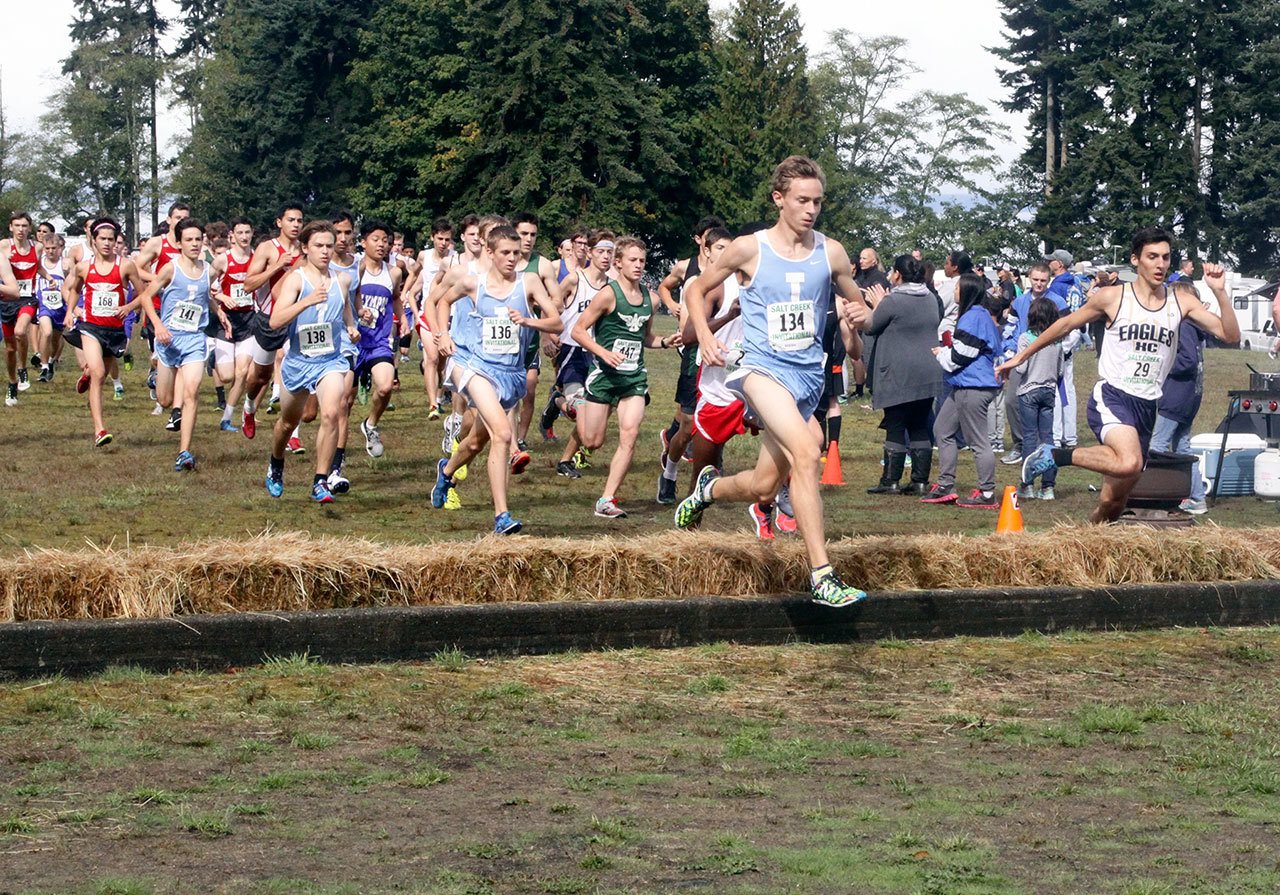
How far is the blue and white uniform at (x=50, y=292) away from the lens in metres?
25.5

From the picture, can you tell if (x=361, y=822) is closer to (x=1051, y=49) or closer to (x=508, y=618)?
(x=508, y=618)

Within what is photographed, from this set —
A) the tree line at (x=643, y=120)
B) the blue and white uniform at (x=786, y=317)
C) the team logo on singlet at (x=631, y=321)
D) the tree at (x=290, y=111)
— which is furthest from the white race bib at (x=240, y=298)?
the tree at (x=290, y=111)

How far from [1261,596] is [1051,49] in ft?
252

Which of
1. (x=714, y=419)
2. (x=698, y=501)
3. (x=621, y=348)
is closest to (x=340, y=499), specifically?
(x=621, y=348)

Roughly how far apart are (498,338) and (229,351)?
7.70 metres

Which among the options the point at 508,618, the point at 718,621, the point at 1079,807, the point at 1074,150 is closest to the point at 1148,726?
the point at 1079,807

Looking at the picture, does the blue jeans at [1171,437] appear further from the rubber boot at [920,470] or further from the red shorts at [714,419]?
the red shorts at [714,419]

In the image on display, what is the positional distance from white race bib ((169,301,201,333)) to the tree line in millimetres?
43490

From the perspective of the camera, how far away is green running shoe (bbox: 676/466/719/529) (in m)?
10.3

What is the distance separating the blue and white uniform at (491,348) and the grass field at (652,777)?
169 inches

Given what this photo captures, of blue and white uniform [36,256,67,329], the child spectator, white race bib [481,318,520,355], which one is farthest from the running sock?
blue and white uniform [36,256,67,329]

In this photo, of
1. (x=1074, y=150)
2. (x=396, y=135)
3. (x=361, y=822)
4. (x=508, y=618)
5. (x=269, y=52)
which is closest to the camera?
(x=361, y=822)

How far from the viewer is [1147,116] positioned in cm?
7694

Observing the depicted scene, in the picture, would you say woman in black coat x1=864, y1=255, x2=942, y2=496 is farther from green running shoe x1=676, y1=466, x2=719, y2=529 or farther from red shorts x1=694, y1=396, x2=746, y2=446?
green running shoe x1=676, y1=466, x2=719, y2=529
